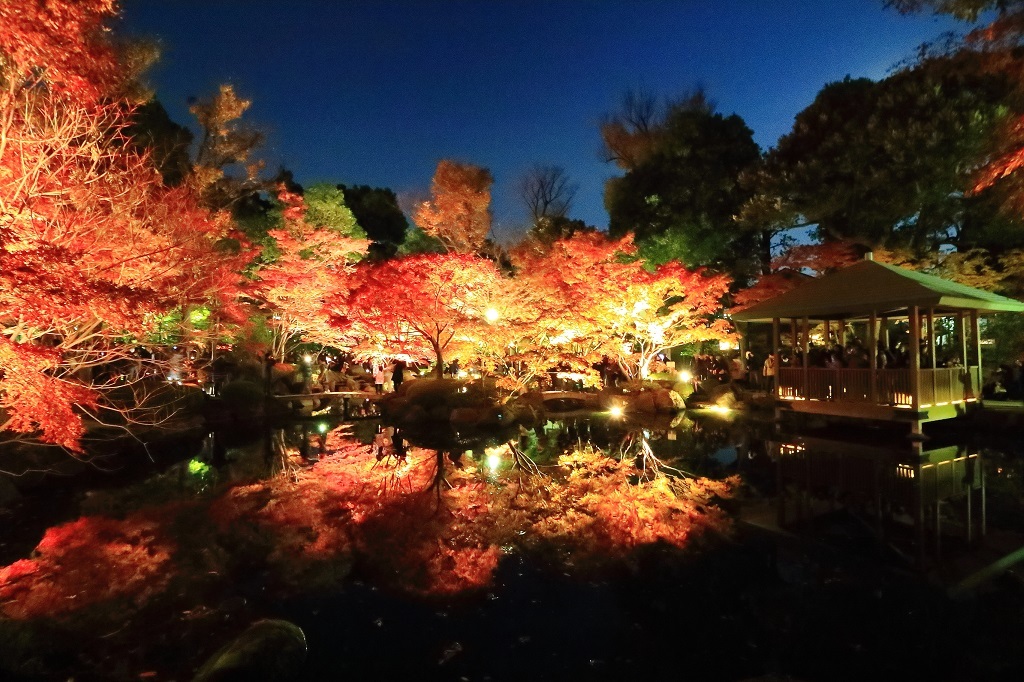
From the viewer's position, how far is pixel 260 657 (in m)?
3.69

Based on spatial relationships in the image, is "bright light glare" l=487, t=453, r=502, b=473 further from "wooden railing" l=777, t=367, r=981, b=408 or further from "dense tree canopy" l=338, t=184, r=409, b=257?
"dense tree canopy" l=338, t=184, r=409, b=257

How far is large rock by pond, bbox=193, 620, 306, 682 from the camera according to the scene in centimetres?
356

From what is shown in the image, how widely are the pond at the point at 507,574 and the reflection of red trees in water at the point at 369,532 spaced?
0.03 meters

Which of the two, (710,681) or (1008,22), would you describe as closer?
(710,681)

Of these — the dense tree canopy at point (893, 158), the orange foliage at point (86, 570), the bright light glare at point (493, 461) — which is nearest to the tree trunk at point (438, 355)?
the bright light glare at point (493, 461)

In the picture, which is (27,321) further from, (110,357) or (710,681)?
(710,681)

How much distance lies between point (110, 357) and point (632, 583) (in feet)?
26.0

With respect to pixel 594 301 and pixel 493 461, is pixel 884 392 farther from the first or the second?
pixel 493 461

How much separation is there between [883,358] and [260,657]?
41.2 ft

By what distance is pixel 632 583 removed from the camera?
5.04m

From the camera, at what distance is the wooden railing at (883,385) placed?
36.2 ft

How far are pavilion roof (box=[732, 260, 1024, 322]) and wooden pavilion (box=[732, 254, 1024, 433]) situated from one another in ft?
0.06

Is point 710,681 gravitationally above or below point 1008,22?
below

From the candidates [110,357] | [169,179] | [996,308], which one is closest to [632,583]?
[110,357]
